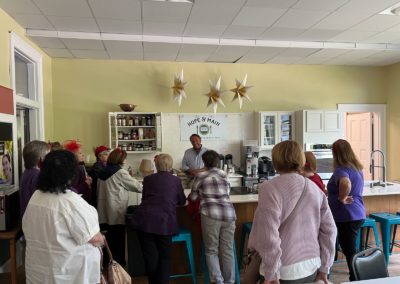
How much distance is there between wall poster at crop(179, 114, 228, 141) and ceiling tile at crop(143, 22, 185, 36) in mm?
1745

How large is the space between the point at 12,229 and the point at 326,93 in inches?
215

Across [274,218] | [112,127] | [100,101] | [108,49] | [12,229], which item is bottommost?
[12,229]

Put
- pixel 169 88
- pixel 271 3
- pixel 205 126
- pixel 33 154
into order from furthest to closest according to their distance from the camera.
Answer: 1. pixel 205 126
2. pixel 169 88
3. pixel 271 3
4. pixel 33 154

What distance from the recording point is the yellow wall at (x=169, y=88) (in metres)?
5.38

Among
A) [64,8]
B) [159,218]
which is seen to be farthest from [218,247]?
[64,8]

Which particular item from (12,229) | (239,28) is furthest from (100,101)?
(12,229)

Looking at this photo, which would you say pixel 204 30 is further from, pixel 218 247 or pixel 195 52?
pixel 218 247

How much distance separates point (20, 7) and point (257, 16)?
8.23ft

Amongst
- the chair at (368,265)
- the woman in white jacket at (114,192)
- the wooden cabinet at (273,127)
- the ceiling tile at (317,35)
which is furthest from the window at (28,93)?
the chair at (368,265)

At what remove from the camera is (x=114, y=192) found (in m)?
3.37

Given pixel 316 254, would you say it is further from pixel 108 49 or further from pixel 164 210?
pixel 108 49

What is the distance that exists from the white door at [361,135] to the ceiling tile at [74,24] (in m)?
5.24

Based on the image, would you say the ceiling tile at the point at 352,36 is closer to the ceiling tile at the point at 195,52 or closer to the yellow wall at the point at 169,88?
the yellow wall at the point at 169,88

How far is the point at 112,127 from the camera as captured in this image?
530 centimetres
